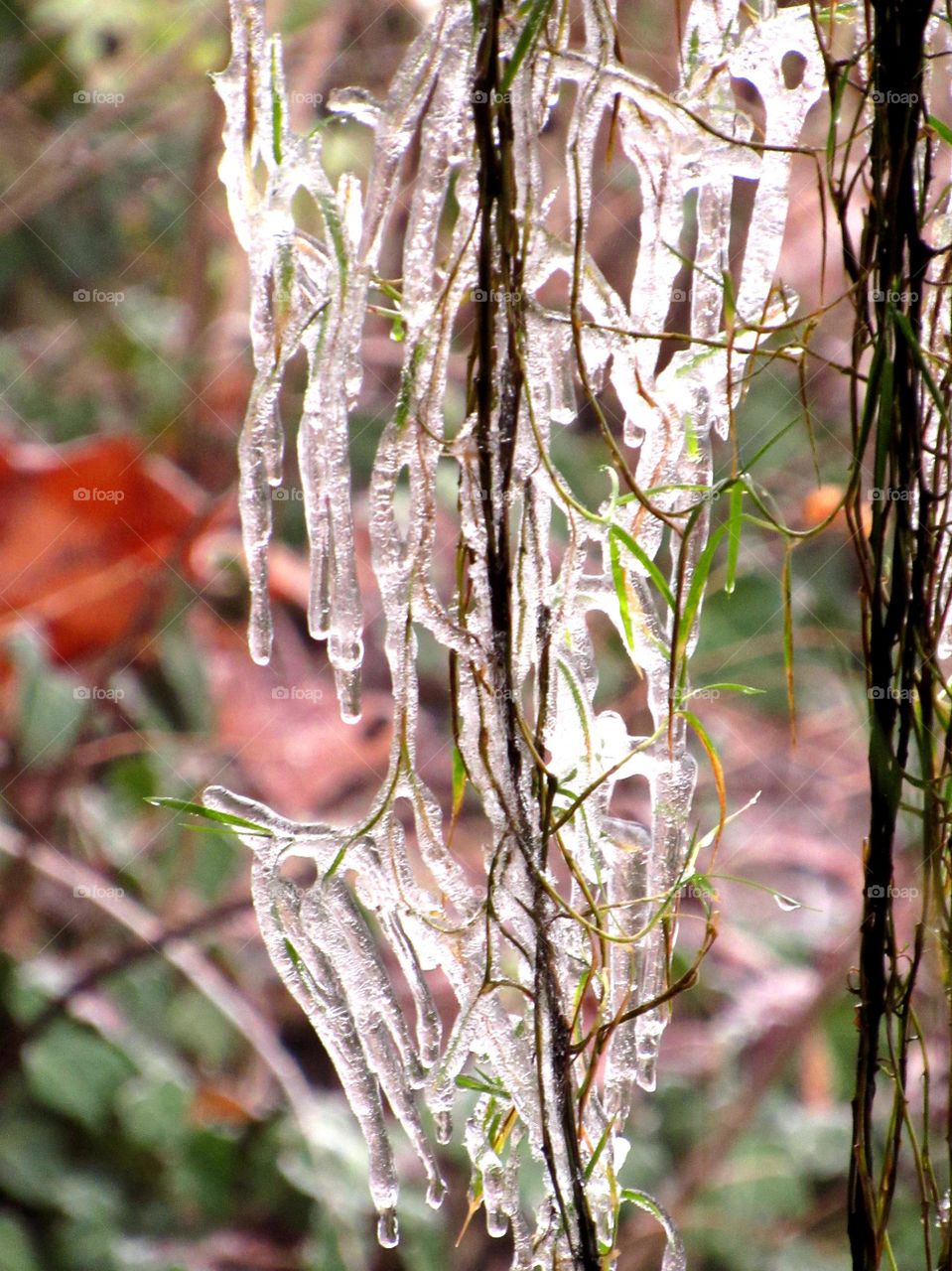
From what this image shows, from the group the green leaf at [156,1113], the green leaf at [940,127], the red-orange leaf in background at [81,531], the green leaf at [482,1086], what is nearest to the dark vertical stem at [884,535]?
the green leaf at [940,127]

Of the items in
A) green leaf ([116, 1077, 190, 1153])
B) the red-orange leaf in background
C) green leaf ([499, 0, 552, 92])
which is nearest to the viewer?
green leaf ([499, 0, 552, 92])

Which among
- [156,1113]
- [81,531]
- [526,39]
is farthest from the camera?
[81,531]

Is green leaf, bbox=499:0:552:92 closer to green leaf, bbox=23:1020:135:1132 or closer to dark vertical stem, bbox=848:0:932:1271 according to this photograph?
dark vertical stem, bbox=848:0:932:1271

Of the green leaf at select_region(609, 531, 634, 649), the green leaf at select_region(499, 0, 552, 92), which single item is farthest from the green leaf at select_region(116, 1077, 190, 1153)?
the green leaf at select_region(499, 0, 552, 92)

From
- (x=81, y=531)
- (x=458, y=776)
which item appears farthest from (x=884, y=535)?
(x=81, y=531)

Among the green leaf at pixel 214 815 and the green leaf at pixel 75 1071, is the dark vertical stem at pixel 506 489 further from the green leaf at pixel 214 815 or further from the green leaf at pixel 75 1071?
the green leaf at pixel 75 1071

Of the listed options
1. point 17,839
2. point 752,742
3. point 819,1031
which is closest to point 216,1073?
point 17,839

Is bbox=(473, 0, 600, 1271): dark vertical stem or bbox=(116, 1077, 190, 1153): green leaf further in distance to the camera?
bbox=(116, 1077, 190, 1153): green leaf

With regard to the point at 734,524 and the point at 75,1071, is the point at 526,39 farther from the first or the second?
the point at 75,1071
